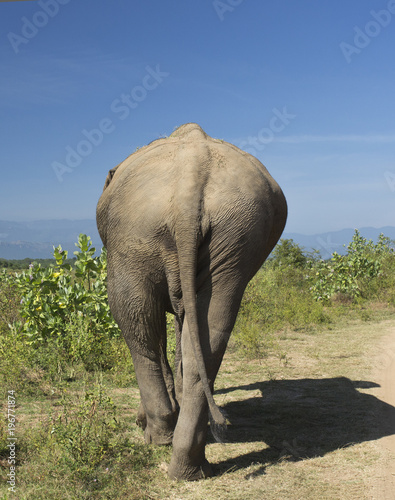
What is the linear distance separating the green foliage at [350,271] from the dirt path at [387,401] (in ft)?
10.1

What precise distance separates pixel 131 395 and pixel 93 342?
1.33 m

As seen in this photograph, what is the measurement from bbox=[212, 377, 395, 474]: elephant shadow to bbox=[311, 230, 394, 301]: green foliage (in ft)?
24.2

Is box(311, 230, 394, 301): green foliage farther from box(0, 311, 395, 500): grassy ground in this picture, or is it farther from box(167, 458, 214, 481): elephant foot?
box(167, 458, 214, 481): elephant foot

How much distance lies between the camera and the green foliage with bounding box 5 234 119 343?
732 centimetres

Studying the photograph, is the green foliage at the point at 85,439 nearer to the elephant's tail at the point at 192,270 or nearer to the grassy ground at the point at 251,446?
the grassy ground at the point at 251,446

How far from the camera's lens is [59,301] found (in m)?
7.44

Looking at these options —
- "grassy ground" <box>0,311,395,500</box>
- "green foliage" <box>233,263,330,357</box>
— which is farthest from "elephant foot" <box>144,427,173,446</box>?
"green foliage" <box>233,263,330,357</box>

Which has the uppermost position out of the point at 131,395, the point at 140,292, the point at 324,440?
the point at 140,292

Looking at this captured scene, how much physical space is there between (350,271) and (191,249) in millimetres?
12169

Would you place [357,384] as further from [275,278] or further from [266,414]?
[275,278]

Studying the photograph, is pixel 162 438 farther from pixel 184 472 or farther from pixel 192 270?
pixel 192 270

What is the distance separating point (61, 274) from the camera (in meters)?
7.75

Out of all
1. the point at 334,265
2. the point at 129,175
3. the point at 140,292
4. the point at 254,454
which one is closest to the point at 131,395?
the point at 254,454

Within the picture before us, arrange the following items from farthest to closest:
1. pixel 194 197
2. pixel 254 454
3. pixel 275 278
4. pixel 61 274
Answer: pixel 275 278
pixel 61 274
pixel 254 454
pixel 194 197
